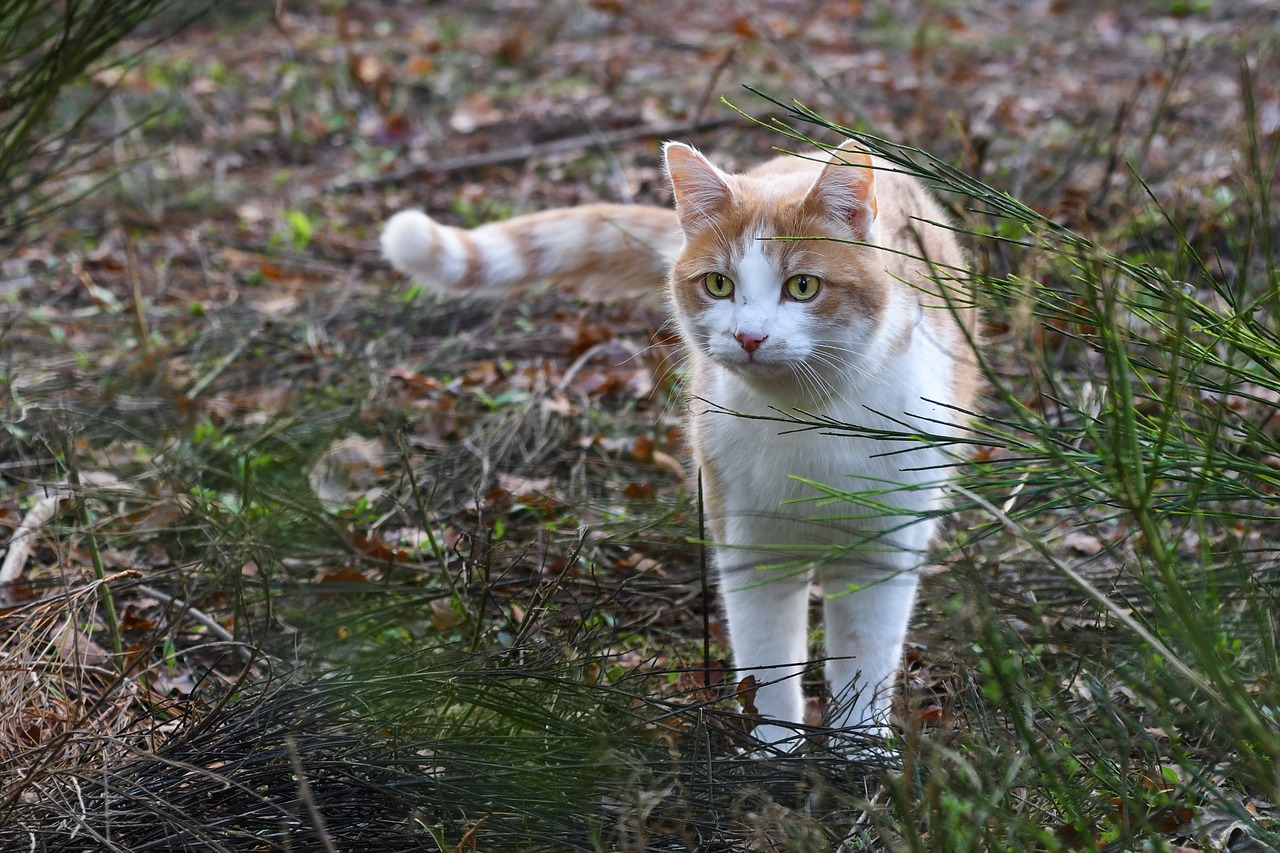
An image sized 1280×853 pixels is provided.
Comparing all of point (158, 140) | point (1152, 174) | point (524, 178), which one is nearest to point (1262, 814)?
point (1152, 174)

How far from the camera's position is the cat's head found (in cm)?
223

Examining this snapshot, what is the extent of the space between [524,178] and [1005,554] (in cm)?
388

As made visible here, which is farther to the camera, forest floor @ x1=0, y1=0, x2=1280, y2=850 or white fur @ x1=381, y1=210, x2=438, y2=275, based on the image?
white fur @ x1=381, y1=210, x2=438, y2=275

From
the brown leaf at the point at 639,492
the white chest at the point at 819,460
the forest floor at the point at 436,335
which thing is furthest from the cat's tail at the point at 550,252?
the white chest at the point at 819,460

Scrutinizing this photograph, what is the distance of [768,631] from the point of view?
243 cm

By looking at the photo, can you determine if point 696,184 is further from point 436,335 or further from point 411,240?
point 436,335

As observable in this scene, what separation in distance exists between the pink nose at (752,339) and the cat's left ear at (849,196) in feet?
1.09

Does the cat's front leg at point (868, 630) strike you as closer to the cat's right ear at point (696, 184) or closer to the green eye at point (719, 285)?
the green eye at point (719, 285)

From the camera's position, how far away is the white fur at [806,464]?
7.32 feet

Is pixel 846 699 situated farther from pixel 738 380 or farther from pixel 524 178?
pixel 524 178

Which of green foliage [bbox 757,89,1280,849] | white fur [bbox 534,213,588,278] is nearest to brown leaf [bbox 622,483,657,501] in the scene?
white fur [bbox 534,213,588,278]

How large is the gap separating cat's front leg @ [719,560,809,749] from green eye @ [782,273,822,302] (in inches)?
22.0

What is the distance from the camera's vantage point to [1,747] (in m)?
1.93

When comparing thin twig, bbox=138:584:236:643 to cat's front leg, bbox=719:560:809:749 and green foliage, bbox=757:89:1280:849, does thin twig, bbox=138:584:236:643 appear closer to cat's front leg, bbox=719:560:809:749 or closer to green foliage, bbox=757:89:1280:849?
cat's front leg, bbox=719:560:809:749
